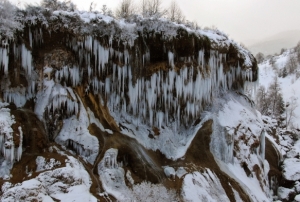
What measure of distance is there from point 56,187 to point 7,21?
7.46 m

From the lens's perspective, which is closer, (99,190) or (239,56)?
(99,190)

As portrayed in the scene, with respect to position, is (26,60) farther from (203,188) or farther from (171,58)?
(203,188)

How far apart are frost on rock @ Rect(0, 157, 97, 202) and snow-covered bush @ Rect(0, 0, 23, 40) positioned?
6064 mm

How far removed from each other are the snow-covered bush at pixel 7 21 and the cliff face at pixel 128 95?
0.35 m

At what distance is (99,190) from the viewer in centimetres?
1169

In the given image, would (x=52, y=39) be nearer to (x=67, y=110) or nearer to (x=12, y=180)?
(x=67, y=110)

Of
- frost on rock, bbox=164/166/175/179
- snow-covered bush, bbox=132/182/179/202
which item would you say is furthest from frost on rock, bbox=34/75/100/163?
frost on rock, bbox=164/166/175/179

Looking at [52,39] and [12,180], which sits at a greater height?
[52,39]

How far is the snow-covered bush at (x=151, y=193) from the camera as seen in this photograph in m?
12.5

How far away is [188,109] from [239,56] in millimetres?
5150

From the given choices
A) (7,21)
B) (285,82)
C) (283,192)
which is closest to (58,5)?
(7,21)

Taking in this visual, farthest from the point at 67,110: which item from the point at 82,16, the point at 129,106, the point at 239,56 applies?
the point at 239,56

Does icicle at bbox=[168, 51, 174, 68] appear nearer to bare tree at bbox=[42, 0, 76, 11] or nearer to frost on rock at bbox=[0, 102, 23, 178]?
bare tree at bbox=[42, 0, 76, 11]

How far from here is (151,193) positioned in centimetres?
1277
